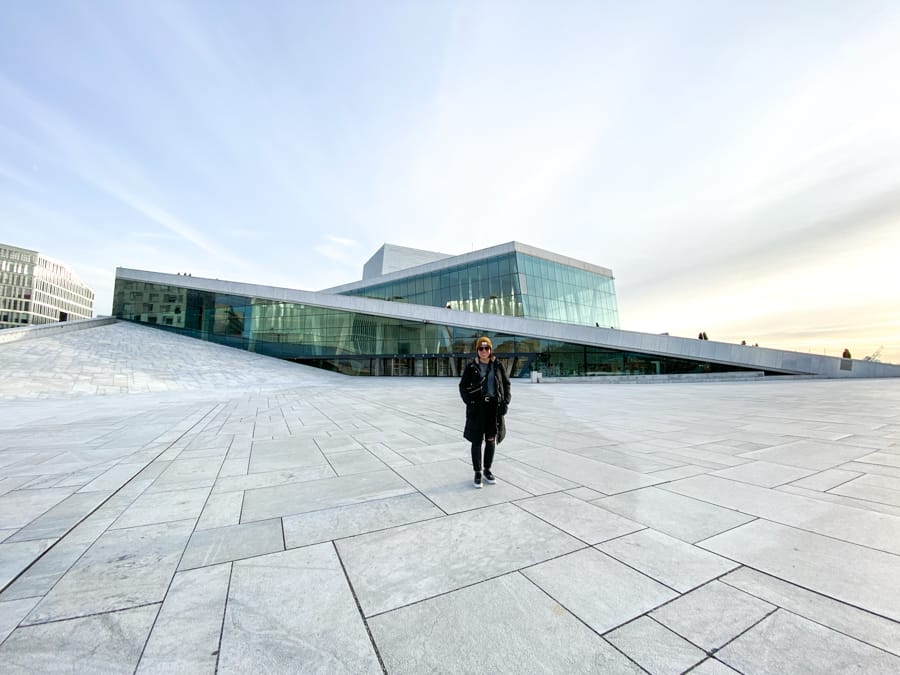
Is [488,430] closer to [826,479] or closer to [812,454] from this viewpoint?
[826,479]

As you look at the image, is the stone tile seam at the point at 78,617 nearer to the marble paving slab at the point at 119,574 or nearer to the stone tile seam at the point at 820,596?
the marble paving slab at the point at 119,574

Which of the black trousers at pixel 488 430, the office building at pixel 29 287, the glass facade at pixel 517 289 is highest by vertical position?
the office building at pixel 29 287

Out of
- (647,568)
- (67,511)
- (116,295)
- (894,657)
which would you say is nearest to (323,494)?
(67,511)

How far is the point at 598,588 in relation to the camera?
246cm

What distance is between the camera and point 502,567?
2.71m

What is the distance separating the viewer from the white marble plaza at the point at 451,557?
1.94 metres

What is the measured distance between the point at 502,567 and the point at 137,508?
3.87 meters

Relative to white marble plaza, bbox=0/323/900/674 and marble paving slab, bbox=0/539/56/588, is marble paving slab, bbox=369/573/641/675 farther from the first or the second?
marble paving slab, bbox=0/539/56/588

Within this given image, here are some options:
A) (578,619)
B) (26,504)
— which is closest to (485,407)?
(578,619)

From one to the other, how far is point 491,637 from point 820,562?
2.58 metres

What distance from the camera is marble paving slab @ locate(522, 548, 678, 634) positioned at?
2207mm

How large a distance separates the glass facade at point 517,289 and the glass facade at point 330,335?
5.63m

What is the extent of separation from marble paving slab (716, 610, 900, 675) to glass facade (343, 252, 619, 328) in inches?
1283

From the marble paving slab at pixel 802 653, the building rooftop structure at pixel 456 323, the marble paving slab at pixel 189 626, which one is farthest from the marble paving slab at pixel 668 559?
the building rooftop structure at pixel 456 323
